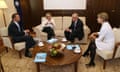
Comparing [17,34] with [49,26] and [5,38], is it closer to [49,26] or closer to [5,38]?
[5,38]

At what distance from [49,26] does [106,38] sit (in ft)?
6.12

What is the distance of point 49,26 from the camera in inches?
205

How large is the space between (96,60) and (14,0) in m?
3.10

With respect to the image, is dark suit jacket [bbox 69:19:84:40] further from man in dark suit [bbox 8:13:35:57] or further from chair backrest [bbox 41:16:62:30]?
man in dark suit [bbox 8:13:35:57]

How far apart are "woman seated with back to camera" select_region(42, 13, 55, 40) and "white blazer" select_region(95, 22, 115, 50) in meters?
1.55

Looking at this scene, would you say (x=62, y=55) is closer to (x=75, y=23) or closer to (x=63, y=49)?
(x=63, y=49)

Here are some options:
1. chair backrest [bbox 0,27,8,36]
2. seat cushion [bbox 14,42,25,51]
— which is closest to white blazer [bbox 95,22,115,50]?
seat cushion [bbox 14,42,25,51]

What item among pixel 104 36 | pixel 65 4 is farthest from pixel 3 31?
pixel 104 36

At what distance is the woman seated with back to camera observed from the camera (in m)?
5.12

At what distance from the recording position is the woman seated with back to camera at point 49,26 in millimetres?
5117

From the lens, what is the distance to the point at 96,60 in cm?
443

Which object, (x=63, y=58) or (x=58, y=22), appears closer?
(x=63, y=58)

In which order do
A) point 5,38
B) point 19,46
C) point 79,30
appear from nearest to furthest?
point 19,46
point 5,38
point 79,30

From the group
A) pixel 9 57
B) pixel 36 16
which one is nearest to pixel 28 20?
pixel 36 16
